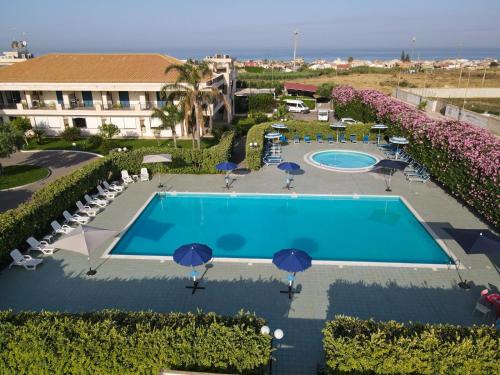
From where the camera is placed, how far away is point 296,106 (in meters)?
53.0

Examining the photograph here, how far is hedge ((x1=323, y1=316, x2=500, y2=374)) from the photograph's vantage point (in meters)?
7.86

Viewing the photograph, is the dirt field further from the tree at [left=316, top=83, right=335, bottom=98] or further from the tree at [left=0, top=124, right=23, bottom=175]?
the tree at [left=0, top=124, right=23, bottom=175]

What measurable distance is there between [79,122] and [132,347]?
34.7m

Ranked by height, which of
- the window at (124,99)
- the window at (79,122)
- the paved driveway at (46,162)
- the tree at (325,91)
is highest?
the window at (124,99)

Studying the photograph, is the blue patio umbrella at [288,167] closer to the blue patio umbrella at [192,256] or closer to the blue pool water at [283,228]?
the blue pool water at [283,228]

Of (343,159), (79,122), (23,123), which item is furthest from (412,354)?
(79,122)

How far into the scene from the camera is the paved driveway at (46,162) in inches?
872

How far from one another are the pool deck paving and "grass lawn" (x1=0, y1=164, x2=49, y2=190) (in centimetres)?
1177

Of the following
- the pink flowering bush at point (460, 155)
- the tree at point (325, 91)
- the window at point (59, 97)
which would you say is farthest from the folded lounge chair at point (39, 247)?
the tree at point (325, 91)

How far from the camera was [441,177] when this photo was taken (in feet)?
67.9

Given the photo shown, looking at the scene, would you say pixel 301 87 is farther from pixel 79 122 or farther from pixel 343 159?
pixel 79 122

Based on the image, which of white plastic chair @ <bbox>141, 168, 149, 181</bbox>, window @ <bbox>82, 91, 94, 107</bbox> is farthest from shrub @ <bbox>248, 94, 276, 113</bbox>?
white plastic chair @ <bbox>141, 168, 149, 181</bbox>

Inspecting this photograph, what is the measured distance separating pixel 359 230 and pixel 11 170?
1012 inches

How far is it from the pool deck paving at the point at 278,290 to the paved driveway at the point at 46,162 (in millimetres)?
9430
